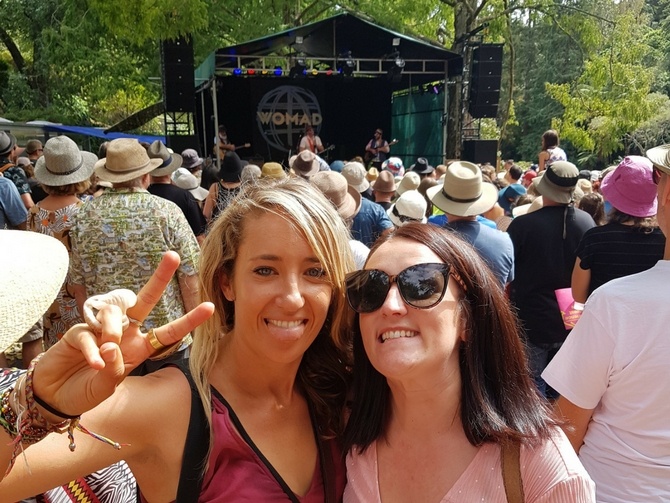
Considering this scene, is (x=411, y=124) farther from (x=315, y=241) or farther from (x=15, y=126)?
(x=315, y=241)

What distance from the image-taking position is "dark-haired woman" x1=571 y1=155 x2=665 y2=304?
3.05m

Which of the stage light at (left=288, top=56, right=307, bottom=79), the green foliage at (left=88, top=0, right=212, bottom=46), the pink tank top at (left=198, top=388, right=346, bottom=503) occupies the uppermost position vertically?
the green foliage at (left=88, top=0, right=212, bottom=46)

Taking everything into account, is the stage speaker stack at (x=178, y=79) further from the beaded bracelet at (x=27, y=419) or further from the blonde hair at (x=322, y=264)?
the beaded bracelet at (x=27, y=419)

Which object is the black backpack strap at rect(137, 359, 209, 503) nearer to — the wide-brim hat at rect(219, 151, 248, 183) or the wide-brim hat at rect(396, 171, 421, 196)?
the wide-brim hat at rect(219, 151, 248, 183)

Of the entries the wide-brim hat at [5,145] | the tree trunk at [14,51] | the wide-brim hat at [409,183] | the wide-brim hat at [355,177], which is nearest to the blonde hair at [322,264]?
the wide-brim hat at [355,177]

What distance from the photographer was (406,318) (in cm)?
154

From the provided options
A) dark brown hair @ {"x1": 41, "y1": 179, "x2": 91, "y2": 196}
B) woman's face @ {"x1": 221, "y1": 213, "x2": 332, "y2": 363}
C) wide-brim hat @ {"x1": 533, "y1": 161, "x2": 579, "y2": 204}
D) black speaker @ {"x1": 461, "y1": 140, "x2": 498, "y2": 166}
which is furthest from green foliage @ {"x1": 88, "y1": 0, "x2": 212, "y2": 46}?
woman's face @ {"x1": 221, "y1": 213, "x2": 332, "y2": 363}

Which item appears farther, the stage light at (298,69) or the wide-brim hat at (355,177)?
the stage light at (298,69)

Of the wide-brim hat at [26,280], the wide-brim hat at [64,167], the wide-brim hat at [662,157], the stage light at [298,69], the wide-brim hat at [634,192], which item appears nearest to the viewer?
the wide-brim hat at [26,280]

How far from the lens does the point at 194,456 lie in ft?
4.87

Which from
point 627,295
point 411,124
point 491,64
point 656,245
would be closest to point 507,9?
point 491,64

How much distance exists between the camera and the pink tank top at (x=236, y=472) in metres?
1.51

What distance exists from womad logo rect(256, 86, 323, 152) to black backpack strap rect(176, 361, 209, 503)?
55.7 ft

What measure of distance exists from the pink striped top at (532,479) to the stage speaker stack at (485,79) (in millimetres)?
14459
